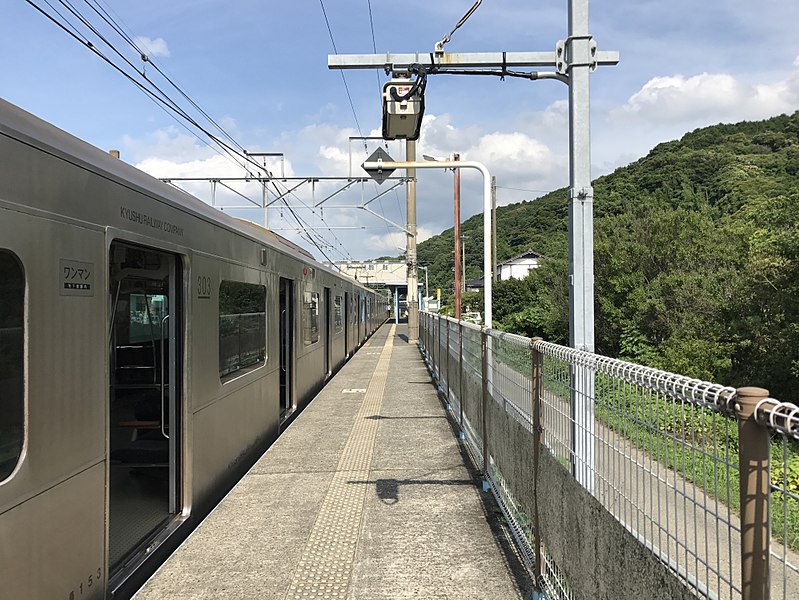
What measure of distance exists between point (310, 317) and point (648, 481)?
8.26 m

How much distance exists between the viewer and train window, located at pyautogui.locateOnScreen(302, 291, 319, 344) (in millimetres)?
9469

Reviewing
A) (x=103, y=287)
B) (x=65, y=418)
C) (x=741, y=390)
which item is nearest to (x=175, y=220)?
(x=103, y=287)

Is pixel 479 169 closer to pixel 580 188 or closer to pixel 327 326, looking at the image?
pixel 580 188

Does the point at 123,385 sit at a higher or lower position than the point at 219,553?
higher

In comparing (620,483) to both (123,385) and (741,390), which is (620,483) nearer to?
(741,390)

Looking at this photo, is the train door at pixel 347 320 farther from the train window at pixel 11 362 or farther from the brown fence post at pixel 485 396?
the train window at pixel 11 362

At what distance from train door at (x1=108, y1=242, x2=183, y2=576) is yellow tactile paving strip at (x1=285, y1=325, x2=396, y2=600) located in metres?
0.95

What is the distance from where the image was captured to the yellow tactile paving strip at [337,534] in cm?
362

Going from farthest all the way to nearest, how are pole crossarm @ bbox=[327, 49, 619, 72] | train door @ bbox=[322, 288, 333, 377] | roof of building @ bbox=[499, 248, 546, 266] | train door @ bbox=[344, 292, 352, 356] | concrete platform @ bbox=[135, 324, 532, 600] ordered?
roof of building @ bbox=[499, 248, 546, 266] → train door @ bbox=[344, 292, 352, 356] → train door @ bbox=[322, 288, 333, 377] → pole crossarm @ bbox=[327, 49, 619, 72] → concrete platform @ bbox=[135, 324, 532, 600]

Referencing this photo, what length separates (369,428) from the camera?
788 cm

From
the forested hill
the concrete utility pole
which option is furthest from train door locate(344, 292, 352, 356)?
the concrete utility pole

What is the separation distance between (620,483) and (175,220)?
3.05m

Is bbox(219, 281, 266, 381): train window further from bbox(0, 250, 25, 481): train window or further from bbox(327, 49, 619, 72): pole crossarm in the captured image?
bbox(0, 250, 25, 481): train window

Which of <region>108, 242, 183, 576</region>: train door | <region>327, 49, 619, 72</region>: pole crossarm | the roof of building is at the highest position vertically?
the roof of building
